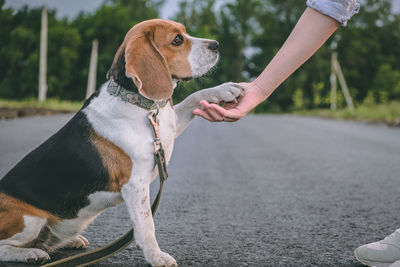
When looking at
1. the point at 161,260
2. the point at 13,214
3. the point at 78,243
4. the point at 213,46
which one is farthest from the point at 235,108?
the point at 13,214

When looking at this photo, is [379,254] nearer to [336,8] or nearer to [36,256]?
[336,8]

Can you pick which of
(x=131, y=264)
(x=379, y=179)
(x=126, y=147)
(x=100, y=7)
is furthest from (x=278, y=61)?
(x=100, y=7)

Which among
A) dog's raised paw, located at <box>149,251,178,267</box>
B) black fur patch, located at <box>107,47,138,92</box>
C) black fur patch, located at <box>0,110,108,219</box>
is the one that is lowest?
dog's raised paw, located at <box>149,251,178,267</box>

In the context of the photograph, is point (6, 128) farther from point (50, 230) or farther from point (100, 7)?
point (100, 7)

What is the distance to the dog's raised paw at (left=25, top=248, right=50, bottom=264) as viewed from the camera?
96.7 inches

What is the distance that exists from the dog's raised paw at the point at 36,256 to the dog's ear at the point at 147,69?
1046mm

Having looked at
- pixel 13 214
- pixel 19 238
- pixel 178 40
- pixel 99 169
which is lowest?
pixel 19 238

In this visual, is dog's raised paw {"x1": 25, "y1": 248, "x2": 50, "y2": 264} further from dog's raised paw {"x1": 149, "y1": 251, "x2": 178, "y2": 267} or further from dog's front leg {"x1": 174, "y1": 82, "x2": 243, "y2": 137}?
dog's front leg {"x1": 174, "y1": 82, "x2": 243, "y2": 137}

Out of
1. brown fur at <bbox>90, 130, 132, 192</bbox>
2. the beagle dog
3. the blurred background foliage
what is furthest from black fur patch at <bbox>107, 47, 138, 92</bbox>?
the blurred background foliage

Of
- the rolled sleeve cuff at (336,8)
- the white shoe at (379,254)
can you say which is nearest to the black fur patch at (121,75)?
the rolled sleeve cuff at (336,8)

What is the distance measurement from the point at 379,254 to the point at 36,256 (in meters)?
1.86

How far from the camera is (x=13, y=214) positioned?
2.49 metres

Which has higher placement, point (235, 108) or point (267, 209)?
point (235, 108)

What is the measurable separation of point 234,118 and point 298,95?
45.2m
